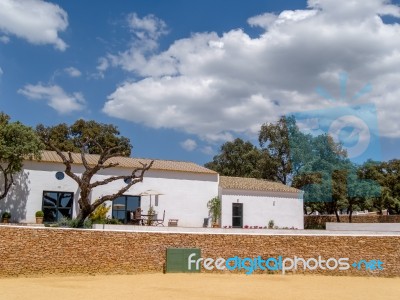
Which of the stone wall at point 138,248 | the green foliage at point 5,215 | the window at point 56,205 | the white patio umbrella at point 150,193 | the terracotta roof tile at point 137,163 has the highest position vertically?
the terracotta roof tile at point 137,163

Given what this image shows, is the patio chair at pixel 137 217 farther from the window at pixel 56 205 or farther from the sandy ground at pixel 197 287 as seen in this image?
the sandy ground at pixel 197 287

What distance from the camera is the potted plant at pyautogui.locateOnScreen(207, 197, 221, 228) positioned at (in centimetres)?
3384

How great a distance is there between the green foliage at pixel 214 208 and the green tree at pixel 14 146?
12.8 meters

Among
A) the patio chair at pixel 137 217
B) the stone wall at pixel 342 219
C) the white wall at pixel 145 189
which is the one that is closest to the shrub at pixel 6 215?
the white wall at pixel 145 189

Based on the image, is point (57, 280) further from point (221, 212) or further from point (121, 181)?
point (221, 212)

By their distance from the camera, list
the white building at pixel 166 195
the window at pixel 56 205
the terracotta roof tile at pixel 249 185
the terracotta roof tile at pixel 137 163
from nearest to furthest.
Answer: the white building at pixel 166 195, the window at pixel 56 205, the terracotta roof tile at pixel 137 163, the terracotta roof tile at pixel 249 185

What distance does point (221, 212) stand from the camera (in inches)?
1337

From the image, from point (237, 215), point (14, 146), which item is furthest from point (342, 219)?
point (14, 146)

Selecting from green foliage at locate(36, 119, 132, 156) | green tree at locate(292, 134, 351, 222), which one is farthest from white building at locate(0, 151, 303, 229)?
green foliage at locate(36, 119, 132, 156)

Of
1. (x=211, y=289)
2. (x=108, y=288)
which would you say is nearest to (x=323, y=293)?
(x=211, y=289)

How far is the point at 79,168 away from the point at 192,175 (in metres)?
8.25

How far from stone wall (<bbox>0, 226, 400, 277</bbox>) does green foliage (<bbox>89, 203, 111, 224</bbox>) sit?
847cm

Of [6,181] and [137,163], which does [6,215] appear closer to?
[6,181]

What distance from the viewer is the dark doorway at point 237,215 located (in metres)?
34.3
